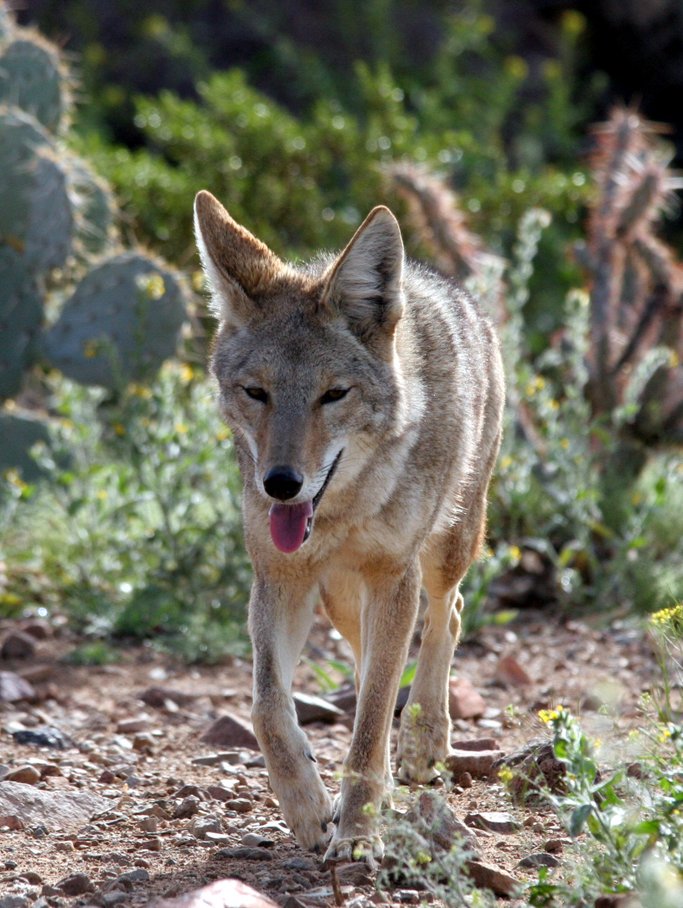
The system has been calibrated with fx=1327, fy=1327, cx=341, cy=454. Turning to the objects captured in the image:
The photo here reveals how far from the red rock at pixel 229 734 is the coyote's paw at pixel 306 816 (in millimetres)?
1319

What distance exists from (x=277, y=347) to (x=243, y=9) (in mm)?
13092

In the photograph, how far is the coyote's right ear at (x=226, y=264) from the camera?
4438mm

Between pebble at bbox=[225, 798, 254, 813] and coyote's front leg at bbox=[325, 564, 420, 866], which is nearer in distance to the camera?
coyote's front leg at bbox=[325, 564, 420, 866]

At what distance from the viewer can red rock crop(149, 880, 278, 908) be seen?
118 inches

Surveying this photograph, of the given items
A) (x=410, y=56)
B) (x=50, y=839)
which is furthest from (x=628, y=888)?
(x=410, y=56)

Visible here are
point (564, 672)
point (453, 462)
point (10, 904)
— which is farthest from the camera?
point (564, 672)

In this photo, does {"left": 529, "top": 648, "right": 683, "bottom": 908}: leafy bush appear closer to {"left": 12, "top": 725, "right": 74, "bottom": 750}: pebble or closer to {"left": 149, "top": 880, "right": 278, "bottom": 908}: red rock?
{"left": 149, "top": 880, "right": 278, "bottom": 908}: red rock

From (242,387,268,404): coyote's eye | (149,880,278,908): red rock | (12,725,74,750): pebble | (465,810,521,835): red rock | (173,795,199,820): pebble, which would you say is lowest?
(12,725,74,750): pebble

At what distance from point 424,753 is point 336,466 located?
121cm

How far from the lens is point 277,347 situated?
167 inches

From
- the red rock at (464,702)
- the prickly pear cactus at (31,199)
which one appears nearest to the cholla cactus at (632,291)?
the red rock at (464,702)

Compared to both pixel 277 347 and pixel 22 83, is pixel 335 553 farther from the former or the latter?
pixel 22 83

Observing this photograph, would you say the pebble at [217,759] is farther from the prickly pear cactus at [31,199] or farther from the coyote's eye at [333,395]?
the prickly pear cactus at [31,199]

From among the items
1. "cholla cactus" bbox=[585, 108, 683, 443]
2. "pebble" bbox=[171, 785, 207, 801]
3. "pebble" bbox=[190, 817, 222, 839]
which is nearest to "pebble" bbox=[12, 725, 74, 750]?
"pebble" bbox=[171, 785, 207, 801]
